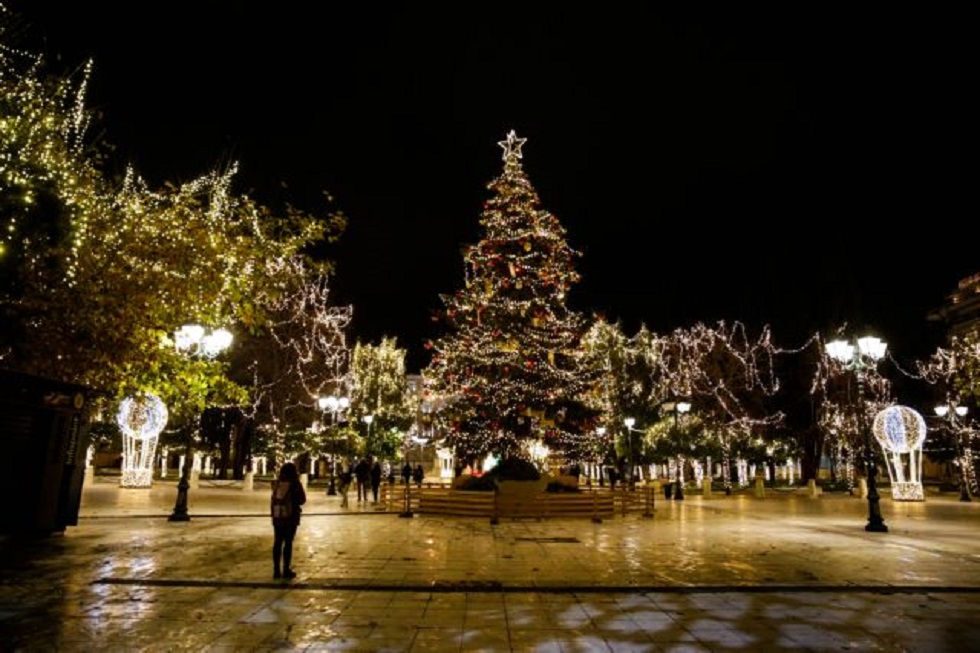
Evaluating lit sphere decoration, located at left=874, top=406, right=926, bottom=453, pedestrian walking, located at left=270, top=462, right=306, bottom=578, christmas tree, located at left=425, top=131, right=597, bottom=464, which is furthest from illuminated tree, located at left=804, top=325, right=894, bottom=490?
pedestrian walking, located at left=270, top=462, right=306, bottom=578

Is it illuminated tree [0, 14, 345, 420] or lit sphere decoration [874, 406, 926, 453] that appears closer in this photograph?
illuminated tree [0, 14, 345, 420]

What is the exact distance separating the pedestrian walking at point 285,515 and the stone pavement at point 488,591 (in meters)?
0.41

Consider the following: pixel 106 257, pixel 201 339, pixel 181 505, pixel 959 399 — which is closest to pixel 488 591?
pixel 106 257

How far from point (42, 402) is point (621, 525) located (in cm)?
1449

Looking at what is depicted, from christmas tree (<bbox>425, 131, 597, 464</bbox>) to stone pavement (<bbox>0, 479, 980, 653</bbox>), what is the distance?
10970 millimetres

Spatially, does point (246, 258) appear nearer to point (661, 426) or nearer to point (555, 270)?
point (555, 270)

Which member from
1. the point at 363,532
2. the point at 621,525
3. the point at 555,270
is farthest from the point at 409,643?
the point at 555,270

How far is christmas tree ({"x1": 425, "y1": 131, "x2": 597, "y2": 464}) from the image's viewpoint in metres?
28.3

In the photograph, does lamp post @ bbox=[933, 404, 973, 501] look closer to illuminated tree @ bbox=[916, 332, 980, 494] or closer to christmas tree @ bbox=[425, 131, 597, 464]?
illuminated tree @ bbox=[916, 332, 980, 494]

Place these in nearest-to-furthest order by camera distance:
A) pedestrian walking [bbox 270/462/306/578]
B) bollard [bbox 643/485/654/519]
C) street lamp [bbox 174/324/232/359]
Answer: pedestrian walking [bbox 270/462/306/578], street lamp [bbox 174/324/232/359], bollard [bbox 643/485/654/519]

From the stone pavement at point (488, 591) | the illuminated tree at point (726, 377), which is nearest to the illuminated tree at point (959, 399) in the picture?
the illuminated tree at point (726, 377)

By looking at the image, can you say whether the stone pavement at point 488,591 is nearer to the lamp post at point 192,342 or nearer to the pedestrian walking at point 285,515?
the pedestrian walking at point 285,515

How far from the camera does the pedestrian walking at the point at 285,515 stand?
34.0 ft

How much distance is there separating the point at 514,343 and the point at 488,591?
1898 cm
